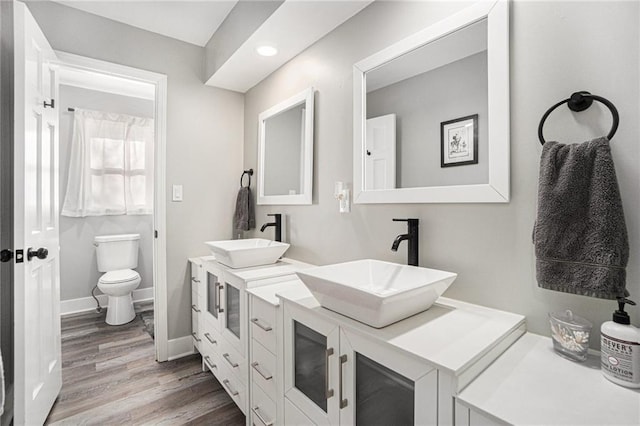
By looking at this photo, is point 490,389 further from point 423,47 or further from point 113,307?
point 113,307

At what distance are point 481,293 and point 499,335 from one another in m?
0.26

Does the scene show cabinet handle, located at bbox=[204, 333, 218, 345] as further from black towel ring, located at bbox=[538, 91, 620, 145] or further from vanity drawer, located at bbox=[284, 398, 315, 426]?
black towel ring, located at bbox=[538, 91, 620, 145]

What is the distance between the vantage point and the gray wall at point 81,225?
10.7ft

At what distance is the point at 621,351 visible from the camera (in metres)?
0.74

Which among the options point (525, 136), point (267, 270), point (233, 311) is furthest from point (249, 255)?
point (525, 136)

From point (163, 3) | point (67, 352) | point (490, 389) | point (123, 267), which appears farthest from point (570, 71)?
point (123, 267)

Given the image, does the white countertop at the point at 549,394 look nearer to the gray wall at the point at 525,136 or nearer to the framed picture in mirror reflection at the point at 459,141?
the gray wall at the point at 525,136

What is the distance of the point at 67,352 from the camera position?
8.18 feet

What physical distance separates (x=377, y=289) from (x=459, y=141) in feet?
2.21

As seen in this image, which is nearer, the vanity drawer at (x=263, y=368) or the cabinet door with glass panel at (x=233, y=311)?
the vanity drawer at (x=263, y=368)

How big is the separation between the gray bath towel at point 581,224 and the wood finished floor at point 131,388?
1.70 metres

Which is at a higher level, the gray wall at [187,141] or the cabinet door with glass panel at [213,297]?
the gray wall at [187,141]

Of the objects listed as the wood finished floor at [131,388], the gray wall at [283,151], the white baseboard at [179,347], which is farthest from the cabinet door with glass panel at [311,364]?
the white baseboard at [179,347]

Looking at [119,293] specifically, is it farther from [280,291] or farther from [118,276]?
[280,291]
